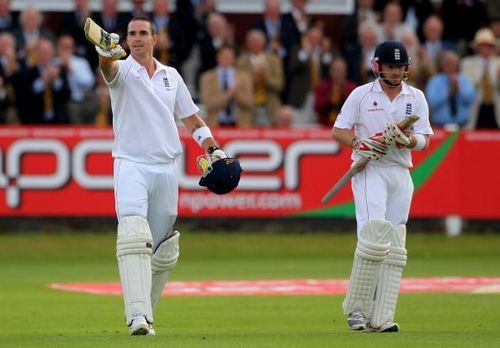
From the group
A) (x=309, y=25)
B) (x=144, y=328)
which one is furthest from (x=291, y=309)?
(x=309, y=25)

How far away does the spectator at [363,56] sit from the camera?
23359mm

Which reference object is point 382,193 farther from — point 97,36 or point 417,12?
point 417,12

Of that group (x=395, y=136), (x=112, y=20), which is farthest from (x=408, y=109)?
(x=112, y=20)

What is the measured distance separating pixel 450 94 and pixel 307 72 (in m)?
2.42

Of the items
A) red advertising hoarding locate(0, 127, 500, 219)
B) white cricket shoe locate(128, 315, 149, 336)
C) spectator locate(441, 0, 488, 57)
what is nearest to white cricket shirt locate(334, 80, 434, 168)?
white cricket shoe locate(128, 315, 149, 336)

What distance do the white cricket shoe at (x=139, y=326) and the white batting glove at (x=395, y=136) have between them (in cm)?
252

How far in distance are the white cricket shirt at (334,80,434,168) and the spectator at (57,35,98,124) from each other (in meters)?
11.2

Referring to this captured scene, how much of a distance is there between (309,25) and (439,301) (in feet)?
34.8

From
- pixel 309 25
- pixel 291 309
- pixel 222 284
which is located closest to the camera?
pixel 291 309

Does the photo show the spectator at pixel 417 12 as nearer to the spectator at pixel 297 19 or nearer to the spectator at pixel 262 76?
the spectator at pixel 297 19

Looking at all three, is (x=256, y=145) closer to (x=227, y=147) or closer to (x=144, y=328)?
(x=227, y=147)

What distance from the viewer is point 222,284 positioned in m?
17.8

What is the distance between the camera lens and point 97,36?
10.7 meters

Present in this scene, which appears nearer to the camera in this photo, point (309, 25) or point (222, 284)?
point (222, 284)
